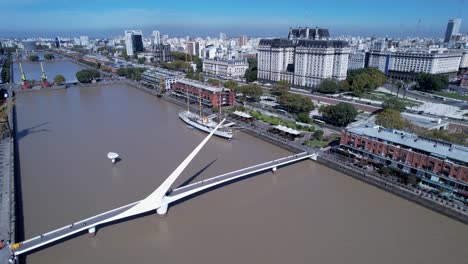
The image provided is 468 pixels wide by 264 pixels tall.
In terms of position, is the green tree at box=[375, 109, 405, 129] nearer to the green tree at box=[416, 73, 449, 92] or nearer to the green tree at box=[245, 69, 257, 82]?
the green tree at box=[416, 73, 449, 92]

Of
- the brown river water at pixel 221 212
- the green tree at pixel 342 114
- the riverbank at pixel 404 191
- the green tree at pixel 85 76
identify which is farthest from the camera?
the green tree at pixel 85 76

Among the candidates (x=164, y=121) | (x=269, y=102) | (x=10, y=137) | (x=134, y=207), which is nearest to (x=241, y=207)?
(x=134, y=207)

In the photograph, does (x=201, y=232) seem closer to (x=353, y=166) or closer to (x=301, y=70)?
(x=353, y=166)

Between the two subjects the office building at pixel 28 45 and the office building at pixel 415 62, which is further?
the office building at pixel 28 45

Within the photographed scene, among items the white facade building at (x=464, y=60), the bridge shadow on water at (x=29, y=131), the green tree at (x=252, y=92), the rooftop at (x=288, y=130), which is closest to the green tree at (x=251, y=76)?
the green tree at (x=252, y=92)

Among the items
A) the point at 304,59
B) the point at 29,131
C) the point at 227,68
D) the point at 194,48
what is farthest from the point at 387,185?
the point at 194,48

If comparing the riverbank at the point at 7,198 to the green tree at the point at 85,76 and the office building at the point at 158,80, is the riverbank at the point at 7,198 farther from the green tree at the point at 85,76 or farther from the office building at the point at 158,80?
the green tree at the point at 85,76

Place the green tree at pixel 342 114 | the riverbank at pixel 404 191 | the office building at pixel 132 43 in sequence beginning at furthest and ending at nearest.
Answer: the office building at pixel 132 43 < the green tree at pixel 342 114 < the riverbank at pixel 404 191
